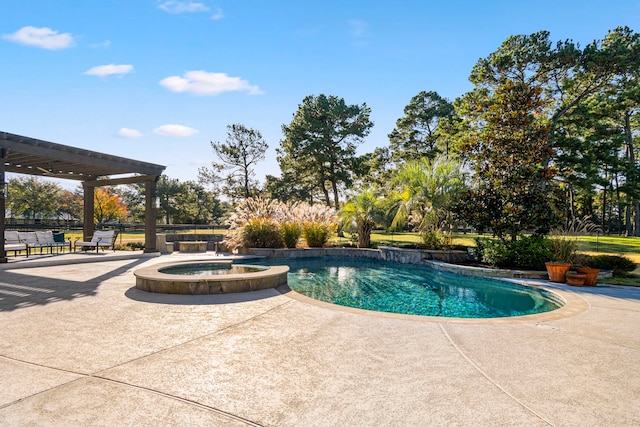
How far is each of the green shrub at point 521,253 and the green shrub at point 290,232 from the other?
5.98 m

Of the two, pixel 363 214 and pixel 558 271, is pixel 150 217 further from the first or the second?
pixel 558 271

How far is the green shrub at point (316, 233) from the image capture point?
12.5 m

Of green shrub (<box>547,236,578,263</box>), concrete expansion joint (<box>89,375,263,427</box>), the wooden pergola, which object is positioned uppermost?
the wooden pergola

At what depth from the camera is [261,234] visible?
1186cm

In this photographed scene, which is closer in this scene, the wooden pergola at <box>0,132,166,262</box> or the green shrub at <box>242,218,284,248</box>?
the wooden pergola at <box>0,132,166,262</box>

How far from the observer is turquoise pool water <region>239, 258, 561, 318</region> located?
5.56 meters

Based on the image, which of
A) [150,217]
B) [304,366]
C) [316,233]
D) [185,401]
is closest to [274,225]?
[316,233]

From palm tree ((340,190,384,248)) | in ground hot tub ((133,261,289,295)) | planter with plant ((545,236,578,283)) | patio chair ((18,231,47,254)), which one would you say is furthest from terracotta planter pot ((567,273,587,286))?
patio chair ((18,231,47,254))

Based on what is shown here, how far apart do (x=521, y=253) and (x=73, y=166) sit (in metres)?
12.7

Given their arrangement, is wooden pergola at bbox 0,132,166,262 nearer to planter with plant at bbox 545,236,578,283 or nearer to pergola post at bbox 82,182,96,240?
pergola post at bbox 82,182,96,240

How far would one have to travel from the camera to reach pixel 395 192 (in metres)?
12.4

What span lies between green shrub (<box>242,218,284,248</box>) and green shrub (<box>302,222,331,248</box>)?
1.05m

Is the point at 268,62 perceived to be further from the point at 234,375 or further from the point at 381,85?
the point at 234,375

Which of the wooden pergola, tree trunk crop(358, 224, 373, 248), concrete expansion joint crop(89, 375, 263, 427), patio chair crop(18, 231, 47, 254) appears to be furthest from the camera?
tree trunk crop(358, 224, 373, 248)
